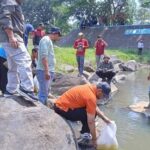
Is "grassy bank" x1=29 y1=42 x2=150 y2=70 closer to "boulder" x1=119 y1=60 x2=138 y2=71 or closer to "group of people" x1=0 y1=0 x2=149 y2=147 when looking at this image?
"boulder" x1=119 y1=60 x2=138 y2=71

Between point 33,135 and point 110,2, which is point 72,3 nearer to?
point 110,2

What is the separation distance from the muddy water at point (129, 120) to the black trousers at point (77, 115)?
1.11 metres

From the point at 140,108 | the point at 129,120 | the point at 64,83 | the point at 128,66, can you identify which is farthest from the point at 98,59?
the point at 129,120

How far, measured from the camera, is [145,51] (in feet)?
97.2

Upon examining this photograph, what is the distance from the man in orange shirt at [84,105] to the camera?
604 centimetres

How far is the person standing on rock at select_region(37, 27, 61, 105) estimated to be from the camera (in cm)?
692

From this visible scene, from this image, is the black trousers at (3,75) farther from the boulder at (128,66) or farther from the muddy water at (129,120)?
the boulder at (128,66)

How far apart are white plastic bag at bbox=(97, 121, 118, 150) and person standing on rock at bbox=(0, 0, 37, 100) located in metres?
1.24

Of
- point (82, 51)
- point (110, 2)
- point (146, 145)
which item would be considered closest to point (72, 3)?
point (110, 2)

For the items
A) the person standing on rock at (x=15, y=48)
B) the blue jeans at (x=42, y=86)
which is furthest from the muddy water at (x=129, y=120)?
the person standing on rock at (x=15, y=48)

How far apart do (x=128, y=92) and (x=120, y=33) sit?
2036cm

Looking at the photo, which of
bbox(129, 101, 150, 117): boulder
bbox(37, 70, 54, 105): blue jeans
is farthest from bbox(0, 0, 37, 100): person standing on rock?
bbox(129, 101, 150, 117): boulder

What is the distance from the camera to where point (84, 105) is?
621cm

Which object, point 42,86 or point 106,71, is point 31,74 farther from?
point 106,71
